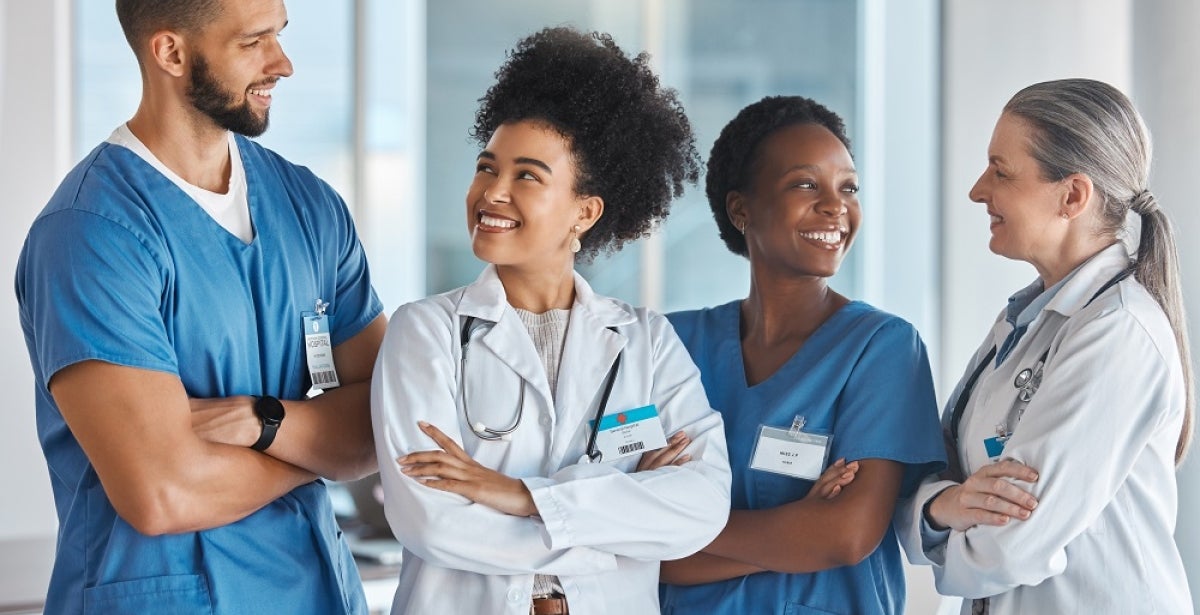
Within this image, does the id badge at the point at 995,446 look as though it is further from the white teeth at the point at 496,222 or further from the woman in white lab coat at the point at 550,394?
the white teeth at the point at 496,222

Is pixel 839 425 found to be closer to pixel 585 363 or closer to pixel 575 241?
pixel 585 363

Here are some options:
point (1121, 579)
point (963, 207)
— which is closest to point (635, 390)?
point (1121, 579)

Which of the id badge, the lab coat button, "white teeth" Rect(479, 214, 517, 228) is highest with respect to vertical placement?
"white teeth" Rect(479, 214, 517, 228)

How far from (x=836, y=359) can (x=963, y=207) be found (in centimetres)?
298

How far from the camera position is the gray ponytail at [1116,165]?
6.02ft

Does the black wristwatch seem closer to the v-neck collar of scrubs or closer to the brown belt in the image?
the brown belt

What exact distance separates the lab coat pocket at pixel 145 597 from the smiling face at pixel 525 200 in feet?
2.32

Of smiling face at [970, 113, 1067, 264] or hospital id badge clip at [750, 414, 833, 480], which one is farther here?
hospital id badge clip at [750, 414, 833, 480]

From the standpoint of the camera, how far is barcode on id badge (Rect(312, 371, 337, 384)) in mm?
1911

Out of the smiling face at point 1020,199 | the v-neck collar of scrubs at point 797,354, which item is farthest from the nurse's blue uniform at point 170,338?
the smiling face at point 1020,199

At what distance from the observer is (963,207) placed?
4.78m

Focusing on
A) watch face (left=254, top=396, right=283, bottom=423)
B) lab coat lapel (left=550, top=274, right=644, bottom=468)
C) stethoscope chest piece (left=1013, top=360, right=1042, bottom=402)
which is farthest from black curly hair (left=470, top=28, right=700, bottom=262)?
stethoscope chest piece (left=1013, top=360, right=1042, bottom=402)

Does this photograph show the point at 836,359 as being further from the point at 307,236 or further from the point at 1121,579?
the point at 307,236

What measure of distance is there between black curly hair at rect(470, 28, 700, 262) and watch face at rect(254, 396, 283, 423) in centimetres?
65
